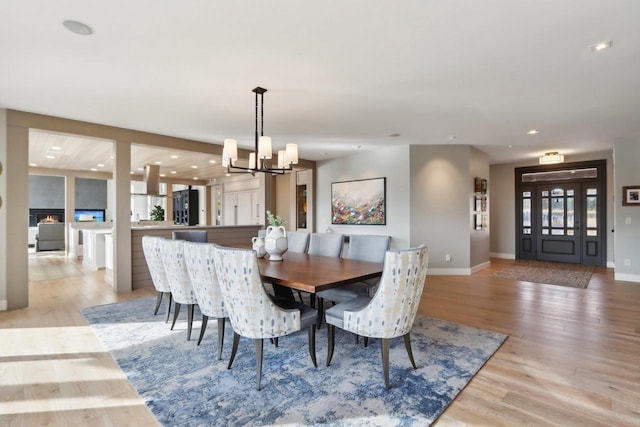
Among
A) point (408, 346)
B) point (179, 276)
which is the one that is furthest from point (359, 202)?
point (408, 346)

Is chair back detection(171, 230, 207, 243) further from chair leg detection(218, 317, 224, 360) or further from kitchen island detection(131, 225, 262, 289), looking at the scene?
chair leg detection(218, 317, 224, 360)

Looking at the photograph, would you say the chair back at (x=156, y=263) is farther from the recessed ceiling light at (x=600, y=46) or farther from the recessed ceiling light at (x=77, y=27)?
the recessed ceiling light at (x=600, y=46)

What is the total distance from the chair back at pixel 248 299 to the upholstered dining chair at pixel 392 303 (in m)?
0.48

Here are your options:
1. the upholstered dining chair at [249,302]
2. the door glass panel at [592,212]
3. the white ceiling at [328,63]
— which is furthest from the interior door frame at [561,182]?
the upholstered dining chair at [249,302]

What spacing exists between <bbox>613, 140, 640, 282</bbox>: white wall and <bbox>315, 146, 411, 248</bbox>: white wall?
11.7 ft

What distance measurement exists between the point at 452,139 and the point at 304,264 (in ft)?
13.2

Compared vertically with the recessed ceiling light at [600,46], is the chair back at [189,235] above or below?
below

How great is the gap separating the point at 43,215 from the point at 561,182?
16.0 metres

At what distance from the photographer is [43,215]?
11.5m

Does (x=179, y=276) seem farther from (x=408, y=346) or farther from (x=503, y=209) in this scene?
(x=503, y=209)

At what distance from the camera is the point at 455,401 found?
207cm

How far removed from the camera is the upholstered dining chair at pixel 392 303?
2117 mm

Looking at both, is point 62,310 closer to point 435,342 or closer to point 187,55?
point 187,55

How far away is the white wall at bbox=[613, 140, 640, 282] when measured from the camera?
5543 millimetres
